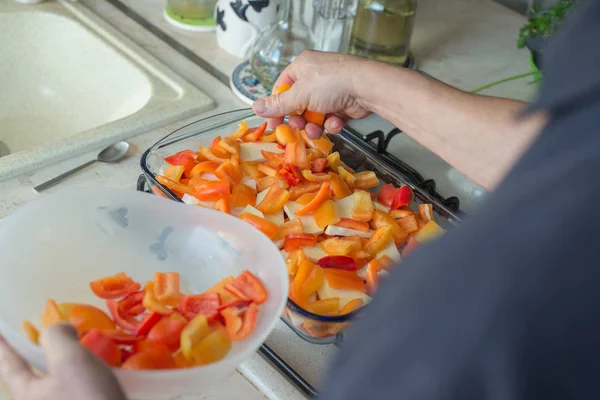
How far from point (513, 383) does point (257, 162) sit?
695mm

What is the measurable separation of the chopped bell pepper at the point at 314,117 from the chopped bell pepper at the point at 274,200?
13 cm

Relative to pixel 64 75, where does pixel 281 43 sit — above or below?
above

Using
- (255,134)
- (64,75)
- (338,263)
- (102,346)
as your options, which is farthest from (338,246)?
(64,75)

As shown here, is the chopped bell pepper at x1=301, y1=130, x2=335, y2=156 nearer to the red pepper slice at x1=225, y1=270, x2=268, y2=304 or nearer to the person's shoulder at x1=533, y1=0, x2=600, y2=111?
the red pepper slice at x1=225, y1=270, x2=268, y2=304

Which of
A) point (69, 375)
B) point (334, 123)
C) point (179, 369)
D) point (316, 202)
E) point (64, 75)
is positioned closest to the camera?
point (69, 375)

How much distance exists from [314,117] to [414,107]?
15 centimetres

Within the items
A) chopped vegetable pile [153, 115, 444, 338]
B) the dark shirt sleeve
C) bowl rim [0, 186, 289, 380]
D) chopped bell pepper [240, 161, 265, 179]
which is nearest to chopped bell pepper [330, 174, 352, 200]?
chopped vegetable pile [153, 115, 444, 338]

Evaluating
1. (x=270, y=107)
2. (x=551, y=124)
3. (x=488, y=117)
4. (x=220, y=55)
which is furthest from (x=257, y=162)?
(x=551, y=124)

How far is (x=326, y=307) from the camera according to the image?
77 cm

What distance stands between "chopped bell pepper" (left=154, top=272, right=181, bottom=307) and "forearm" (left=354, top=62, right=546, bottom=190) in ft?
1.28

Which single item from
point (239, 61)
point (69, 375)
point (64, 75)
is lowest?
point (64, 75)

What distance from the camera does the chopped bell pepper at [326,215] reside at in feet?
2.89

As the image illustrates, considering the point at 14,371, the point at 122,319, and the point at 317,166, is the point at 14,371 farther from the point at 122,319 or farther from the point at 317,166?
the point at 317,166

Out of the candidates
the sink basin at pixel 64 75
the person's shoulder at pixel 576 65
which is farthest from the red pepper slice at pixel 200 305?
the sink basin at pixel 64 75
